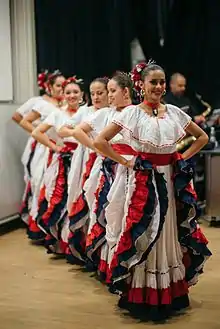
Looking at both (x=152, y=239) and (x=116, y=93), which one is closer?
(x=152, y=239)

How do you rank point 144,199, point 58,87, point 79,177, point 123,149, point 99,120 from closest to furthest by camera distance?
point 144,199
point 123,149
point 99,120
point 79,177
point 58,87

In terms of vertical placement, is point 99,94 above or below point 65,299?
above

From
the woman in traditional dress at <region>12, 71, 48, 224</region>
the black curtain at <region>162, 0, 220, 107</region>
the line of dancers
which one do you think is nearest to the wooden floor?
the line of dancers

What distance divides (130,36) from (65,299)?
11.3 ft

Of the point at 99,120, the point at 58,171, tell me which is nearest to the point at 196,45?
the point at 58,171

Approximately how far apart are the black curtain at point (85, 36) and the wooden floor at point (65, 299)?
235cm

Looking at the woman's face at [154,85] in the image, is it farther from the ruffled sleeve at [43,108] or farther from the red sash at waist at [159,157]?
the ruffled sleeve at [43,108]

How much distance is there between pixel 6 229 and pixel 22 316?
7.06ft

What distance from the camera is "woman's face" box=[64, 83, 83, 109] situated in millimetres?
4078

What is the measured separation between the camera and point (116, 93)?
329 cm

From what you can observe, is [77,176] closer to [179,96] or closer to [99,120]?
A: [99,120]

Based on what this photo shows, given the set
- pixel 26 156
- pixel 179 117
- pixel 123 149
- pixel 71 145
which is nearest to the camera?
pixel 179 117

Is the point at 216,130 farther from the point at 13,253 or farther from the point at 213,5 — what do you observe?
the point at 13,253

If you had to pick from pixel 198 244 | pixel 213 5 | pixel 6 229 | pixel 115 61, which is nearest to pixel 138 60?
pixel 115 61
